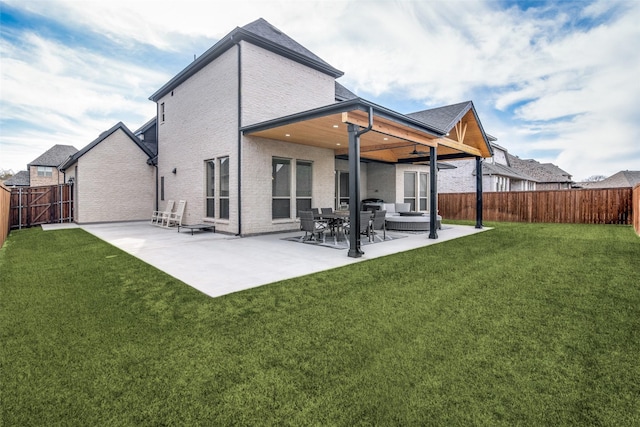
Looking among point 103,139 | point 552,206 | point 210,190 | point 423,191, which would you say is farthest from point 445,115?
point 103,139

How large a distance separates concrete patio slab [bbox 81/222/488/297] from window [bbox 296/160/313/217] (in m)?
1.83

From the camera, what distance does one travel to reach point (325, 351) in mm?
2564

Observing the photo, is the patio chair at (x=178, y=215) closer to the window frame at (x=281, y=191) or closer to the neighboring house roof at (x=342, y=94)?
the window frame at (x=281, y=191)

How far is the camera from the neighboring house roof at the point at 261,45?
371 inches

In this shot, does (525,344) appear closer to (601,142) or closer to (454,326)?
(454,326)

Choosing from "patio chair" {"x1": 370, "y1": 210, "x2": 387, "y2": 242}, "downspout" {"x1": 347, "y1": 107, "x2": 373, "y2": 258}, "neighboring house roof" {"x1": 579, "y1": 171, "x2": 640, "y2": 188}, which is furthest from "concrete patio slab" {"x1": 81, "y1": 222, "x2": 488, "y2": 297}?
"neighboring house roof" {"x1": 579, "y1": 171, "x2": 640, "y2": 188}

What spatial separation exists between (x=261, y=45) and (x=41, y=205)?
13097 millimetres

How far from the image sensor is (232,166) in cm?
967

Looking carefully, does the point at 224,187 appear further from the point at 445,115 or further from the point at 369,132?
the point at 445,115

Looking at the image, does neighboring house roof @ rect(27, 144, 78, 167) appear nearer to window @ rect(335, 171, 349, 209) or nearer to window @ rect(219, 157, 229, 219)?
window @ rect(219, 157, 229, 219)

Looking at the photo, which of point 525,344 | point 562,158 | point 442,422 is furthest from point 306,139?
point 562,158

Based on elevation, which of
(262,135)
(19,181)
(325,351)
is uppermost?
(19,181)

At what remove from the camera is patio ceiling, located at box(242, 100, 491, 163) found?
21.9 feet

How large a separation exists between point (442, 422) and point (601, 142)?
1169 inches
